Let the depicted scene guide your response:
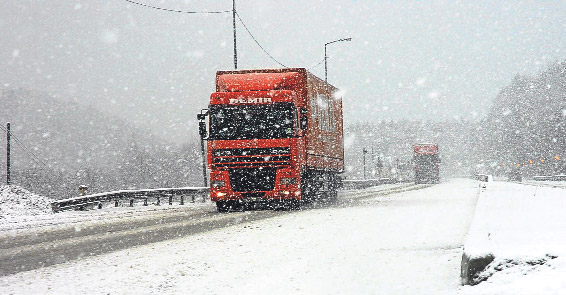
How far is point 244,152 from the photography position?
16.8 m

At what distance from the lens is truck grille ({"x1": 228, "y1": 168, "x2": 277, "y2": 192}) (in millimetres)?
16875

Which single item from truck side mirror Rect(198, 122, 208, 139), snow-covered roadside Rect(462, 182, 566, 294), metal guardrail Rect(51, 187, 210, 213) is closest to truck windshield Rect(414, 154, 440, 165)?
metal guardrail Rect(51, 187, 210, 213)

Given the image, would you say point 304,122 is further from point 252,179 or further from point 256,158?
point 252,179

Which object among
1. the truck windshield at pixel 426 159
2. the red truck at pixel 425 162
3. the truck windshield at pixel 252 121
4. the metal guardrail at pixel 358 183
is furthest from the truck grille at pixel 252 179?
the truck windshield at pixel 426 159

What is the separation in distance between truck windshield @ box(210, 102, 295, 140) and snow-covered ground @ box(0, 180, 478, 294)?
6.45 m

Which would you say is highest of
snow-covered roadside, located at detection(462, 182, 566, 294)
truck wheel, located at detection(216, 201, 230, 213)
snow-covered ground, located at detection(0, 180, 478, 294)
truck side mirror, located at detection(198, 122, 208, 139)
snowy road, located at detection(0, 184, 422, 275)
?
truck side mirror, located at detection(198, 122, 208, 139)

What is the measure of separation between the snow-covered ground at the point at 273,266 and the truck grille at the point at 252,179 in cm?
612

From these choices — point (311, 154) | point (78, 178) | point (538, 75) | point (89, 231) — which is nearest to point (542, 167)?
point (538, 75)

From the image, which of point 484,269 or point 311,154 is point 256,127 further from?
point 484,269

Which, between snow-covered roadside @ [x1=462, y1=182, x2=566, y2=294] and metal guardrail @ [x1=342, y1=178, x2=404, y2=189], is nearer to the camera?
snow-covered roadside @ [x1=462, y1=182, x2=566, y2=294]

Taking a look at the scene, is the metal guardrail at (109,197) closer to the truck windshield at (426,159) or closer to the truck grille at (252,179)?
the truck grille at (252,179)

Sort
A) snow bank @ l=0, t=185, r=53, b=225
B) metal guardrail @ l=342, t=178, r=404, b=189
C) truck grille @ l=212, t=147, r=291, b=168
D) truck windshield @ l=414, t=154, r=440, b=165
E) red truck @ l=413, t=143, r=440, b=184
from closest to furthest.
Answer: truck grille @ l=212, t=147, r=291, b=168, snow bank @ l=0, t=185, r=53, b=225, metal guardrail @ l=342, t=178, r=404, b=189, truck windshield @ l=414, t=154, r=440, b=165, red truck @ l=413, t=143, r=440, b=184

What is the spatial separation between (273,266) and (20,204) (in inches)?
622

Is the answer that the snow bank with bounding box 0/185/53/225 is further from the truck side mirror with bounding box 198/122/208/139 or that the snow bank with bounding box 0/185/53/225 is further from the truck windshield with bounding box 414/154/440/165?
the truck windshield with bounding box 414/154/440/165
